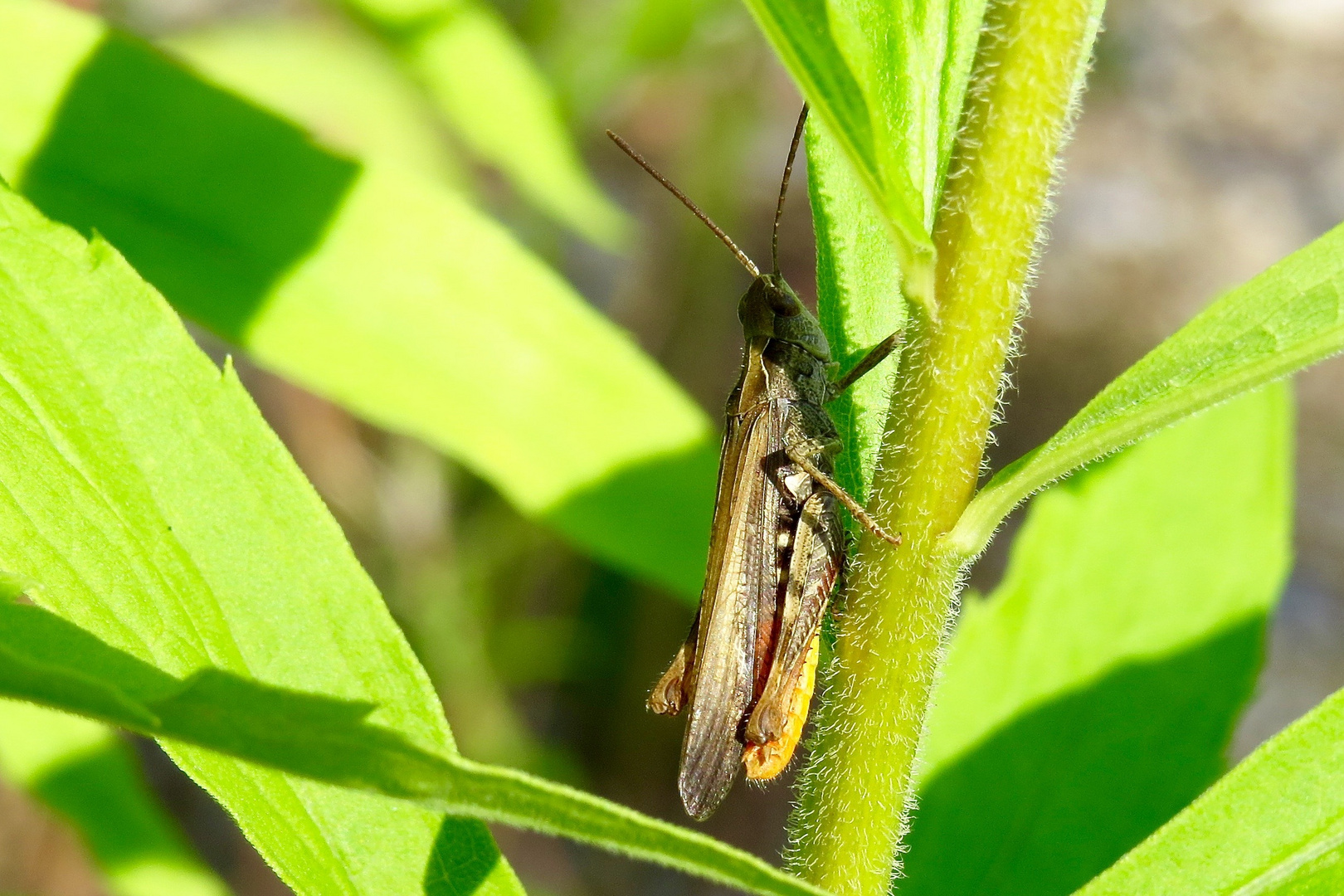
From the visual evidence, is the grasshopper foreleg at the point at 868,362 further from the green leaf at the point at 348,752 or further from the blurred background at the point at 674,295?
the blurred background at the point at 674,295

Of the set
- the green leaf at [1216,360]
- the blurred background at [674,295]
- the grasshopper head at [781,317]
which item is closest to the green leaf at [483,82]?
the grasshopper head at [781,317]

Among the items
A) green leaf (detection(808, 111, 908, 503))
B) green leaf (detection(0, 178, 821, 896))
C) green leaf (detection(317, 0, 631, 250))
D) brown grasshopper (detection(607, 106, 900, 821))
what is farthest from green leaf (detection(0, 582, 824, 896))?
green leaf (detection(317, 0, 631, 250))

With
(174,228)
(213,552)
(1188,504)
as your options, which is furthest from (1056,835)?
(174,228)

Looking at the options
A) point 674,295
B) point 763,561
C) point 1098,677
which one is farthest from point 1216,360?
point 674,295

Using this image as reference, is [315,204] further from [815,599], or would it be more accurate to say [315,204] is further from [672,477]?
[815,599]

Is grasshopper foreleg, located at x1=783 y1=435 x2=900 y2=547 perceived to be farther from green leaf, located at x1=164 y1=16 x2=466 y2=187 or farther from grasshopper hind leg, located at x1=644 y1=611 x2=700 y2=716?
green leaf, located at x1=164 y1=16 x2=466 y2=187
